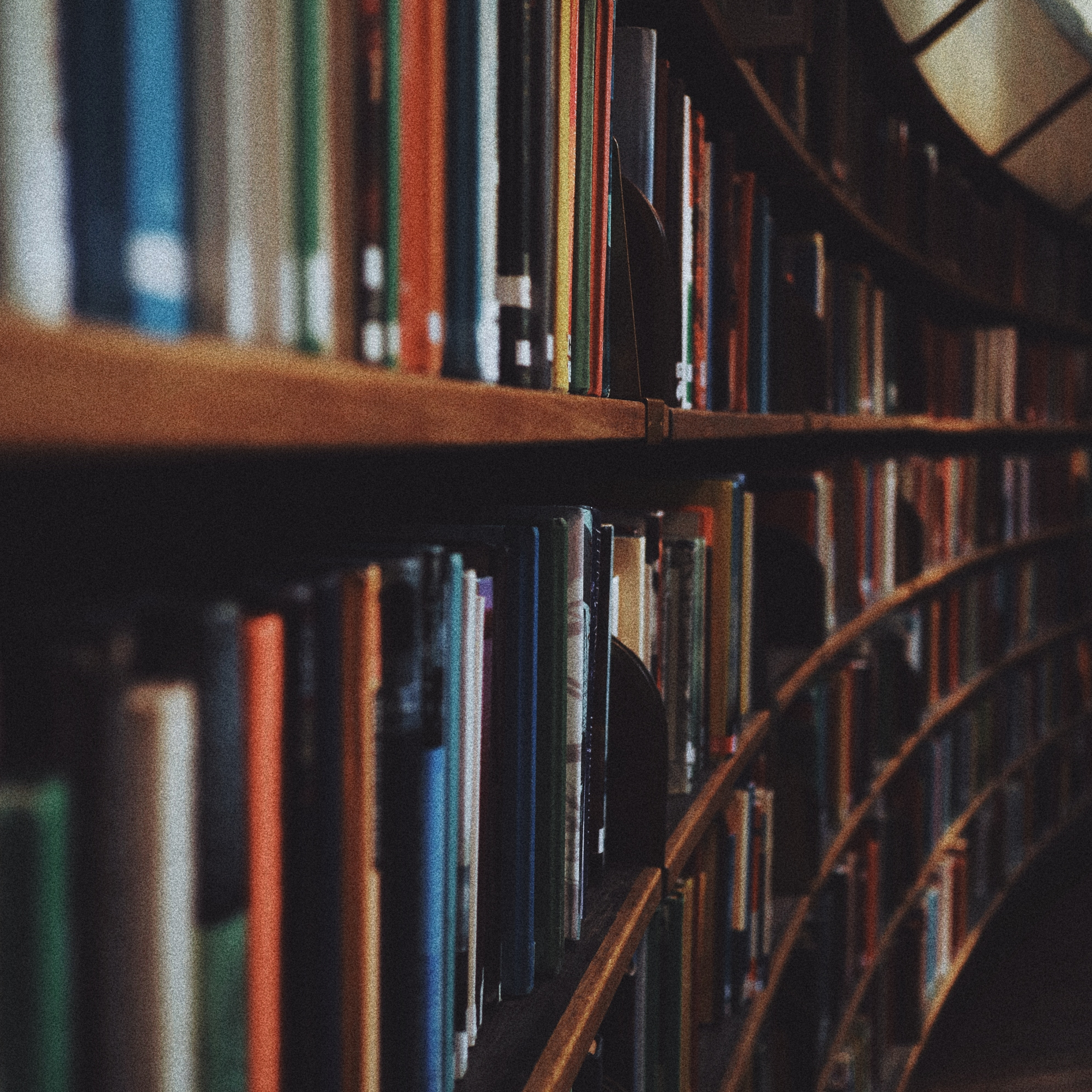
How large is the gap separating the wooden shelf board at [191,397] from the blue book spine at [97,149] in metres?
0.02

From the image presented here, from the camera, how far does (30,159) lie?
0.29m

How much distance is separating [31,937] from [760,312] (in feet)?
4.37

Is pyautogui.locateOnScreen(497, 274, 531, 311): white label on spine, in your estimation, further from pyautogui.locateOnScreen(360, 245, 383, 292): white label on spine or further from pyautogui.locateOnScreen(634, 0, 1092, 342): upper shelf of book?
pyautogui.locateOnScreen(634, 0, 1092, 342): upper shelf of book

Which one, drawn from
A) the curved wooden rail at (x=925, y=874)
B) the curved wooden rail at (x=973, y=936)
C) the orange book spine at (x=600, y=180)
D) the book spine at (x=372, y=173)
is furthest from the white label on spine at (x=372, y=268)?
the curved wooden rail at (x=973, y=936)

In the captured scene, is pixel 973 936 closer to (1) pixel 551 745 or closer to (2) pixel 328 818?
→ (1) pixel 551 745

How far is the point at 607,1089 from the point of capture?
39.8 inches

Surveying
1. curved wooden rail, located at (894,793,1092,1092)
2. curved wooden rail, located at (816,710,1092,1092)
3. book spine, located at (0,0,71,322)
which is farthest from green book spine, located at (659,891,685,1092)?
curved wooden rail, located at (894,793,1092,1092)

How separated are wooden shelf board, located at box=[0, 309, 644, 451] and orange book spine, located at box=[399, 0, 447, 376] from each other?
38 millimetres

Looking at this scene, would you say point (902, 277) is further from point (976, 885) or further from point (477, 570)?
point (477, 570)

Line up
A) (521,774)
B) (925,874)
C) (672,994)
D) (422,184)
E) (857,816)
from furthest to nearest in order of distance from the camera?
(925,874) → (857,816) → (672,994) → (521,774) → (422,184)

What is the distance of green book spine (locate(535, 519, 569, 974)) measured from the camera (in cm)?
76

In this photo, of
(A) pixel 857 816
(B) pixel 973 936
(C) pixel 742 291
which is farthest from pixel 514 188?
(B) pixel 973 936

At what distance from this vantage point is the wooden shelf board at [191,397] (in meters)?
0.26

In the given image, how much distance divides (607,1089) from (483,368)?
0.74 metres
